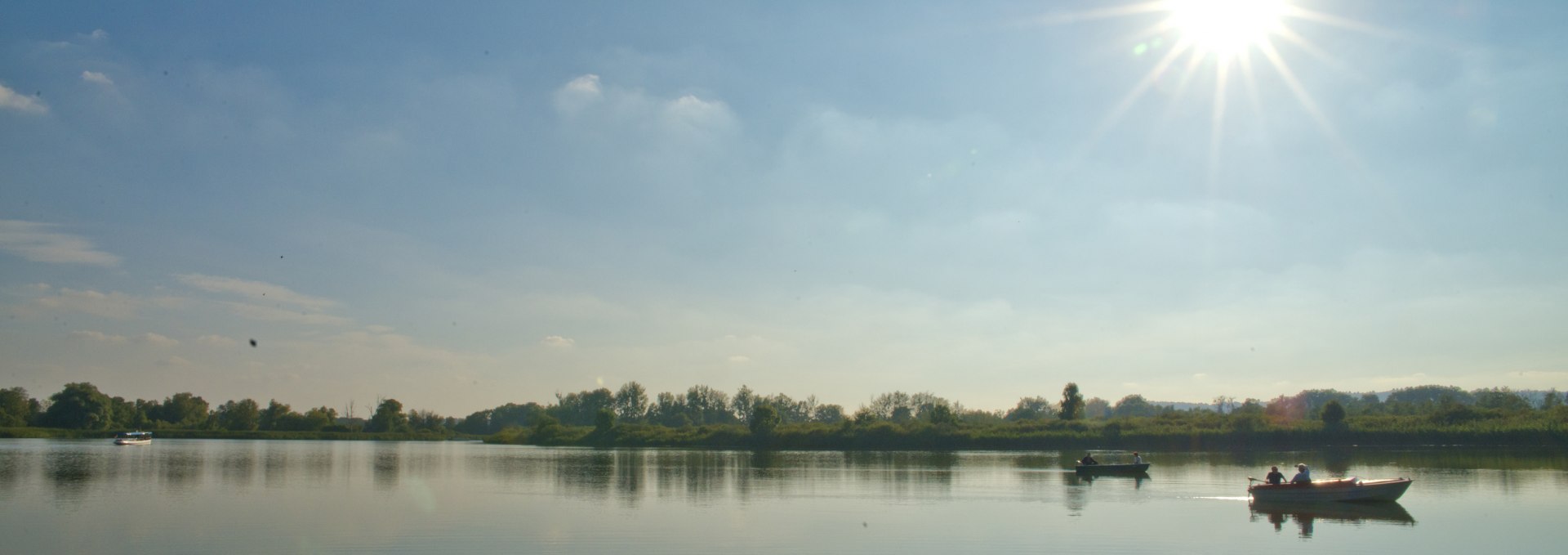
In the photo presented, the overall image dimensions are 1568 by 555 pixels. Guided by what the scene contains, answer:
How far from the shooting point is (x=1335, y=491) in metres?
28.8

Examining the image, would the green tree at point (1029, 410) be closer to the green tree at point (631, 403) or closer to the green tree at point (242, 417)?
the green tree at point (631, 403)

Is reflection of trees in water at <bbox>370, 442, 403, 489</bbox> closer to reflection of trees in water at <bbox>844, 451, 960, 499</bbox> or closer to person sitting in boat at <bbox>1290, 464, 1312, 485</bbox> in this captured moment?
reflection of trees in water at <bbox>844, 451, 960, 499</bbox>

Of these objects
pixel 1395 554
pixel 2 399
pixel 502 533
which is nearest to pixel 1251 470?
pixel 1395 554

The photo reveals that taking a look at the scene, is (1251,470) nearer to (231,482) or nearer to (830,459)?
(830,459)

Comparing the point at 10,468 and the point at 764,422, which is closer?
the point at 10,468

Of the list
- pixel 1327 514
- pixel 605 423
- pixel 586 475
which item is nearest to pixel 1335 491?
pixel 1327 514

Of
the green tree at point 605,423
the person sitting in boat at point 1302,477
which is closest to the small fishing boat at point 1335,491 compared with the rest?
the person sitting in boat at point 1302,477

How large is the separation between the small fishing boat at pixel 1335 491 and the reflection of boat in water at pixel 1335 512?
0.15m

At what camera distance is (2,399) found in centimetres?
11256

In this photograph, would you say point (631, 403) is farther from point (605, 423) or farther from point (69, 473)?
point (69, 473)

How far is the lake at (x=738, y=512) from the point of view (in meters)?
20.2

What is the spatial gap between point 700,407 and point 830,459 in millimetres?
97326

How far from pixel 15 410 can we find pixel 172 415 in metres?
19.1

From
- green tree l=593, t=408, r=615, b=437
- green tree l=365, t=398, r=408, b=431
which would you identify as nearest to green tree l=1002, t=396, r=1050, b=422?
green tree l=593, t=408, r=615, b=437
